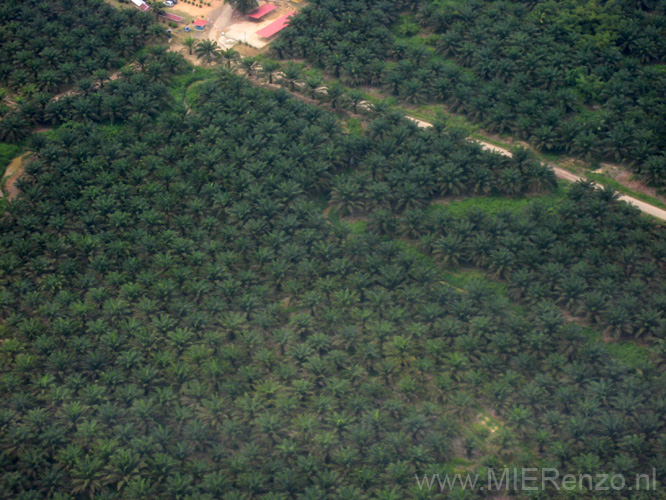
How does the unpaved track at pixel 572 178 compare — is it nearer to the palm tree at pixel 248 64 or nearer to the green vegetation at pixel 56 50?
the palm tree at pixel 248 64

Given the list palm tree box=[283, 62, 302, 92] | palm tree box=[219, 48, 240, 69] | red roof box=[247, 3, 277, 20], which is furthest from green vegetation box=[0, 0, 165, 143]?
palm tree box=[283, 62, 302, 92]

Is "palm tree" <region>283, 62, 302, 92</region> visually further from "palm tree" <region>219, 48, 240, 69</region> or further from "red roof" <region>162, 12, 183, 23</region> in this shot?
"red roof" <region>162, 12, 183, 23</region>

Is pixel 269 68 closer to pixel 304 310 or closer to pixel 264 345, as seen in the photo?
pixel 304 310

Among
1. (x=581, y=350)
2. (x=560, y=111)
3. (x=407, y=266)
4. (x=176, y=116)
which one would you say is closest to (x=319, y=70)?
(x=176, y=116)

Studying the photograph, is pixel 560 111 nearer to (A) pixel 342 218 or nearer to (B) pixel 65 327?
(A) pixel 342 218

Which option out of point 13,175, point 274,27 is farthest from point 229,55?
point 13,175

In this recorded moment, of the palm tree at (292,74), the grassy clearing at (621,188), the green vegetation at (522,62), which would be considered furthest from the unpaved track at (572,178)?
the palm tree at (292,74)
